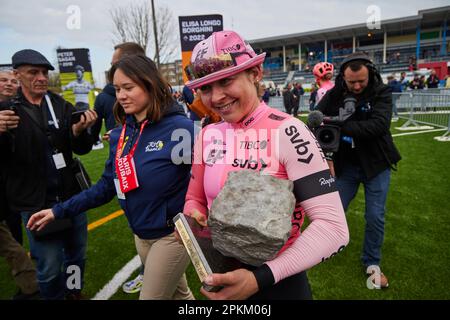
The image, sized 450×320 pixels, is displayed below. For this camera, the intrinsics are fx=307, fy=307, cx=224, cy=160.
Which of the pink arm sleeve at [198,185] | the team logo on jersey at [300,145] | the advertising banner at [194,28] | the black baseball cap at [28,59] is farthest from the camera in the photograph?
the advertising banner at [194,28]

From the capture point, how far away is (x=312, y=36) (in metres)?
46.8

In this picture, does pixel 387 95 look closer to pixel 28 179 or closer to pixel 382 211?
pixel 382 211

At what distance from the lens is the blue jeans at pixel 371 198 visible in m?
3.00

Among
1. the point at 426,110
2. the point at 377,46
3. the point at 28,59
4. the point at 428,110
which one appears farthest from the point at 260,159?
the point at 377,46

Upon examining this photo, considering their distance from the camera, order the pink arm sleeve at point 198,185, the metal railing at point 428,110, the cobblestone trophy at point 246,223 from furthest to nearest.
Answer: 1. the metal railing at point 428,110
2. the pink arm sleeve at point 198,185
3. the cobblestone trophy at point 246,223

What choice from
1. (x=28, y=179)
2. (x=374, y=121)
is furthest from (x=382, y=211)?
(x=28, y=179)

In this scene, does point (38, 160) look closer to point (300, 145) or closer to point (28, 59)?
point (28, 59)

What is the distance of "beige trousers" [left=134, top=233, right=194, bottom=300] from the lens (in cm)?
203

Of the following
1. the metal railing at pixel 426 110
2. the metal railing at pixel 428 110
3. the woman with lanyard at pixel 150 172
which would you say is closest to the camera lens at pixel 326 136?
the woman with lanyard at pixel 150 172

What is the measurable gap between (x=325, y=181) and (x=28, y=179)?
2.46 meters

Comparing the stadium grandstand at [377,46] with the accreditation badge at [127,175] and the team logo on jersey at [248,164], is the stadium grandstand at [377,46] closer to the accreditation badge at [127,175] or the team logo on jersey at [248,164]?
the accreditation badge at [127,175]

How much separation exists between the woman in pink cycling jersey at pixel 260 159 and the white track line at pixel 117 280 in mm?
2310

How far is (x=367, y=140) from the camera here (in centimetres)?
299

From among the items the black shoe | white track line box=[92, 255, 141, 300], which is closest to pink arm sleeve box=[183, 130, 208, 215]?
white track line box=[92, 255, 141, 300]
